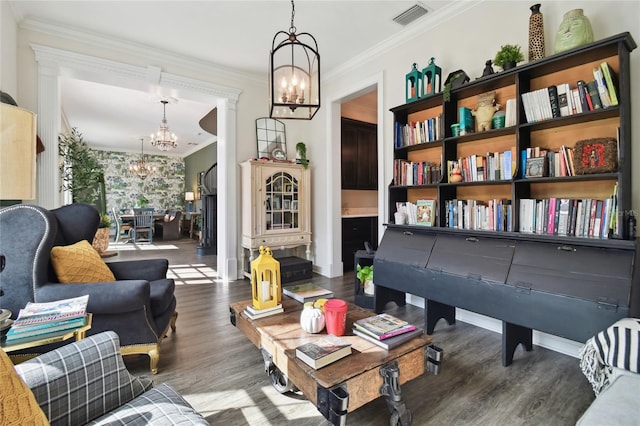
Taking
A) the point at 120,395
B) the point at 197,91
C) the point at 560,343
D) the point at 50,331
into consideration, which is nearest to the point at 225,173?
the point at 197,91

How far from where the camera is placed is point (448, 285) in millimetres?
2438

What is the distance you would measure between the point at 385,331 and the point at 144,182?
37.0 ft

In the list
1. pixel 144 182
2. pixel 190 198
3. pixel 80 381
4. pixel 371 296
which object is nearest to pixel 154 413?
pixel 80 381

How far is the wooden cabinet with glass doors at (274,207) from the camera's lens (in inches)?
169

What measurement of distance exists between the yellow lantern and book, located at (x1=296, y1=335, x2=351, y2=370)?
549mm

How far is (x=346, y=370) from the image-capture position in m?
1.35

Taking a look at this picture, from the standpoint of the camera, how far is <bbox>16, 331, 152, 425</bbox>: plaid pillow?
3.18ft

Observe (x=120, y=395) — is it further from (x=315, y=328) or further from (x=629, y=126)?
(x=629, y=126)

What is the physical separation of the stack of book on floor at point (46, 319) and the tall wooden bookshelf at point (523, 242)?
2.33 meters

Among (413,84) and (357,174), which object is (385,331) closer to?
(413,84)

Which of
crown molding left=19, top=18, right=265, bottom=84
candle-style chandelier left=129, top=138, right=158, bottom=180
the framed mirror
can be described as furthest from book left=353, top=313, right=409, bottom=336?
candle-style chandelier left=129, top=138, right=158, bottom=180

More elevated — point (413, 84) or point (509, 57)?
point (413, 84)

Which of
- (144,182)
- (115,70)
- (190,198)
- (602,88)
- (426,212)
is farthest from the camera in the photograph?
(144,182)

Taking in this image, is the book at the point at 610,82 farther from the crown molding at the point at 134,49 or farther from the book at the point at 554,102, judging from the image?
the crown molding at the point at 134,49
